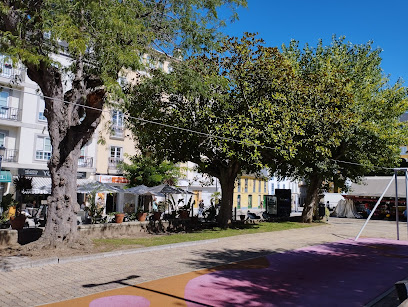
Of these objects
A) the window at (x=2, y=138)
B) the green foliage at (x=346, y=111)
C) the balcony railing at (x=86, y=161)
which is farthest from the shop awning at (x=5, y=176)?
the green foliage at (x=346, y=111)

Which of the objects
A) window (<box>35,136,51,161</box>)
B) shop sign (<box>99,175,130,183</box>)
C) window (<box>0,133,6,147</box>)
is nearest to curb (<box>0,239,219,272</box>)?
window (<box>35,136,51,161</box>)

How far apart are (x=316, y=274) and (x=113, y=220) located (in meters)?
12.4

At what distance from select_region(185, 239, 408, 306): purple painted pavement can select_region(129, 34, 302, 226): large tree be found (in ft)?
19.4

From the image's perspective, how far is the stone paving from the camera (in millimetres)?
7430

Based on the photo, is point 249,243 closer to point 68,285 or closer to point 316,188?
point 68,285

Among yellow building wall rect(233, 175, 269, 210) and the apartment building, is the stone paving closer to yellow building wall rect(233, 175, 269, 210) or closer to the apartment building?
the apartment building

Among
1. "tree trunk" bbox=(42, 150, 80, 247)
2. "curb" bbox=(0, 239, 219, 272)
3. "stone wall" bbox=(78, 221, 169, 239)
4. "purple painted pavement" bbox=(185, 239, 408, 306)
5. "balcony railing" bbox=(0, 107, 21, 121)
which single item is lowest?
"purple painted pavement" bbox=(185, 239, 408, 306)

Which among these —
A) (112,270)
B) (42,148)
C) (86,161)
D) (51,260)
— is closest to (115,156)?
(86,161)

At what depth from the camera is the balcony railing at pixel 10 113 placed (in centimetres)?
2831

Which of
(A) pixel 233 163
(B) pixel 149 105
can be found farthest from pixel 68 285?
(A) pixel 233 163

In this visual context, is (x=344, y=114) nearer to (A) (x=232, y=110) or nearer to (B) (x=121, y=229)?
(A) (x=232, y=110)

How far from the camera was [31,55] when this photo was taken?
9.92 metres

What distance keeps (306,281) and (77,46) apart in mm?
8865

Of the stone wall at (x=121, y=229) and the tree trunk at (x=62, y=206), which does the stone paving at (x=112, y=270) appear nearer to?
the tree trunk at (x=62, y=206)
